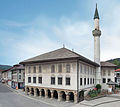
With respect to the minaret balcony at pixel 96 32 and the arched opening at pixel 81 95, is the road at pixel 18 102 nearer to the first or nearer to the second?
the arched opening at pixel 81 95

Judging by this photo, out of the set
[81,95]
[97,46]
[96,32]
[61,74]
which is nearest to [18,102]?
[61,74]

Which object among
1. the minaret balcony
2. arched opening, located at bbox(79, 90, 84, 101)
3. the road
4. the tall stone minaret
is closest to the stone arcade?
arched opening, located at bbox(79, 90, 84, 101)

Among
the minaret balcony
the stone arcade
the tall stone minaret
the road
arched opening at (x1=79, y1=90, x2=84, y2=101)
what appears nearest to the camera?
the road

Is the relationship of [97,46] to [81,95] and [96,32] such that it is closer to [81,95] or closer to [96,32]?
[96,32]

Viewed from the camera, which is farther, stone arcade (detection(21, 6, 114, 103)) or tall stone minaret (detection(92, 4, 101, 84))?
tall stone minaret (detection(92, 4, 101, 84))

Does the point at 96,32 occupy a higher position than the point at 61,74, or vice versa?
the point at 96,32

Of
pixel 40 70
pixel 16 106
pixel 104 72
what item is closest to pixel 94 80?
pixel 104 72

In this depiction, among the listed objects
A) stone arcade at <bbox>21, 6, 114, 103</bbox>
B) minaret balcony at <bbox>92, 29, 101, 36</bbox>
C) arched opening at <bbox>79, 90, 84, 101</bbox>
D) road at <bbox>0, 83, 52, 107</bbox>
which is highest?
minaret balcony at <bbox>92, 29, 101, 36</bbox>

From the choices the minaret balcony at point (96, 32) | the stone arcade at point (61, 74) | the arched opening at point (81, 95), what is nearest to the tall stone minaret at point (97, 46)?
the minaret balcony at point (96, 32)

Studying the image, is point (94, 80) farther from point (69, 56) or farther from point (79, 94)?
point (69, 56)

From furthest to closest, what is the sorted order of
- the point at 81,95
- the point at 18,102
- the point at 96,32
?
1. the point at 96,32
2. the point at 81,95
3. the point at 18,102

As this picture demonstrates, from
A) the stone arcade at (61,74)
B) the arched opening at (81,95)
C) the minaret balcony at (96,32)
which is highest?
the minaret balcony at (96,32)

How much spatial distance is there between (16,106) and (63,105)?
766cm

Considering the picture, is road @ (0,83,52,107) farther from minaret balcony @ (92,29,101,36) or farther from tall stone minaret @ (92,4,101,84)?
minaret balcony @ (92,29,101,36)
